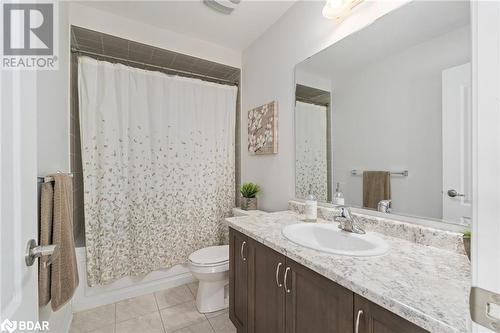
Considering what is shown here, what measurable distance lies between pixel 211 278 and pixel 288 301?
3.14 feet

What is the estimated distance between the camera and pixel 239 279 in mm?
1471

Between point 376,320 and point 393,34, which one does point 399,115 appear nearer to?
point 393,34

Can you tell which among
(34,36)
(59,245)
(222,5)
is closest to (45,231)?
(59,245)

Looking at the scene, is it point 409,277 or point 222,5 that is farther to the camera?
point 222,5

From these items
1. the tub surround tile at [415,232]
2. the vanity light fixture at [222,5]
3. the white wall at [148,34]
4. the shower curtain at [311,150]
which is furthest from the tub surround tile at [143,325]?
the vanity light fixture at [222,5]

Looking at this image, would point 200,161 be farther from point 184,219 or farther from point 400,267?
point 400,267

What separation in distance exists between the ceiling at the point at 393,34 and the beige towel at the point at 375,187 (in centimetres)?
67

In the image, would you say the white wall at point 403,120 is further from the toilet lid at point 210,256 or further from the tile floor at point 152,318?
the tile floor at point 152,318

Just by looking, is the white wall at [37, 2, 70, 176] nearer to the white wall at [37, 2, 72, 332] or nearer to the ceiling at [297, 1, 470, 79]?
the white wall at [37, 2, 72, 332]

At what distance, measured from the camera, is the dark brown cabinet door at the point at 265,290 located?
1.10 m

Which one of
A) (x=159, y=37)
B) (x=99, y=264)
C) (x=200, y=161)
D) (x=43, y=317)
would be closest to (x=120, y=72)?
(x=159, y=37)

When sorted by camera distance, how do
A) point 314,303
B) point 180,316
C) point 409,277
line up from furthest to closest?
point 180,316, point 314,303, point 409,277

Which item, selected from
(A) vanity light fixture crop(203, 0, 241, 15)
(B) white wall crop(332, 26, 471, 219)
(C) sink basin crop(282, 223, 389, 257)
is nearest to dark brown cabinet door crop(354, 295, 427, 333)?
(C) sink basin crop(282, 223, 389, 257)

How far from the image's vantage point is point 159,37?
218cm
